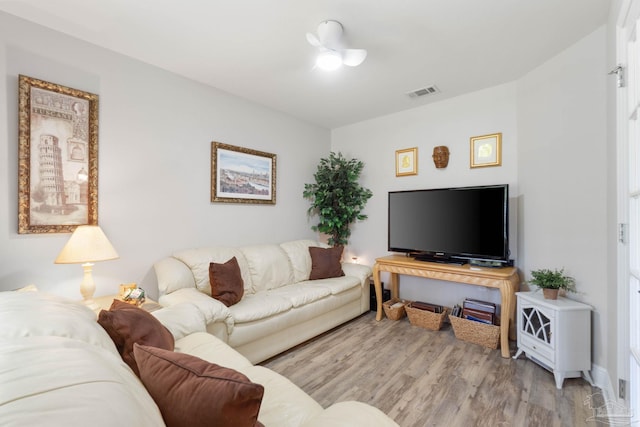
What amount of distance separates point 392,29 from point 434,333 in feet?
9.34

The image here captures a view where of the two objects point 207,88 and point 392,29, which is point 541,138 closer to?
point 392,29

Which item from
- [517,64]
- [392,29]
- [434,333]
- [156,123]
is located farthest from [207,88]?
[434,333]

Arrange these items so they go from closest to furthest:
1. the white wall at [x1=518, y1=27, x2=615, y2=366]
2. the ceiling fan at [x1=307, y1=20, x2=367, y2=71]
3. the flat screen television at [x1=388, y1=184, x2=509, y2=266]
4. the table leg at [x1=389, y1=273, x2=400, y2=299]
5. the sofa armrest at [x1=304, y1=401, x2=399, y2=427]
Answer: the sofa armrest at [x1=304, y1=401, x2=399, y2=427] → the ceiling fan at [x1=307, y1=20, x2=367, y2=71] → the white wall at [x1=518, y1=27, x2=615, y2=366] → the flat screen television at [x1=388, y1=184, x2=509, y2=266] → the table leg at [x1=389, y1=273, x2=400, y2=299]

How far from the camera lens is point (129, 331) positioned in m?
1.16

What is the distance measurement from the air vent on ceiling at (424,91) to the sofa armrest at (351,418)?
9.93 feet

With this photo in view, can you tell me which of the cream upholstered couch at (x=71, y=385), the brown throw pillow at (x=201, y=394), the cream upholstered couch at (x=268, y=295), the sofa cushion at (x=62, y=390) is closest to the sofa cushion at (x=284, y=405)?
the cream upholstered couch at (x=71, y=385)

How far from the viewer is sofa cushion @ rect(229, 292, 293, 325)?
221 cm

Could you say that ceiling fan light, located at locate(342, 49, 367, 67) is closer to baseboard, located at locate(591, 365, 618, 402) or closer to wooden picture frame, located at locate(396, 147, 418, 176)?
wooden picture frame, located at locate(396, 147, 418, 176)

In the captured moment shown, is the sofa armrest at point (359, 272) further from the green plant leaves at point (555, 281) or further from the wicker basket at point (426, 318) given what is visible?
the green plant leaves at point (555, 281)

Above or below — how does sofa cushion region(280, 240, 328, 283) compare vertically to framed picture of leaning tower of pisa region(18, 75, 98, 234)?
below

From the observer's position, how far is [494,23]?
6.51ft

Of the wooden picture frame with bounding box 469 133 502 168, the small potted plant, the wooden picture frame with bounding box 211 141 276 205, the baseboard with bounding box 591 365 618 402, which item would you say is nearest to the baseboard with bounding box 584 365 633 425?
the baseboard with bounding box 591 365 618 402

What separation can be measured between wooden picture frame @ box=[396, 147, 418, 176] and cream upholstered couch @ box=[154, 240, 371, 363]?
1354 millimetres

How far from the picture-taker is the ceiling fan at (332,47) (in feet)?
6.34
